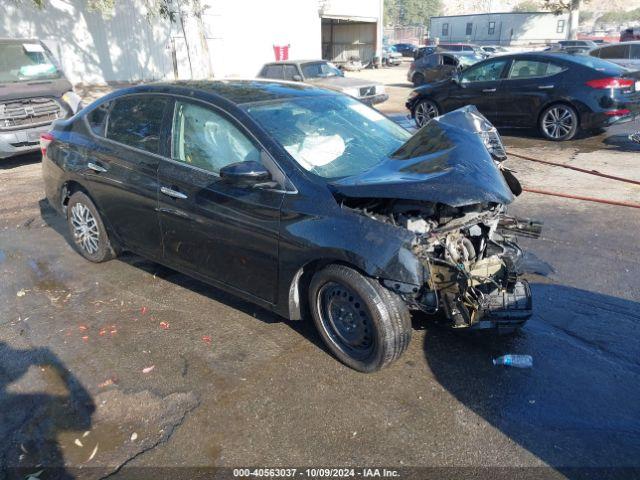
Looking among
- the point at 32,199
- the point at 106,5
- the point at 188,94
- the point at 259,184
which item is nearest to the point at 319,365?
the point at 259,184

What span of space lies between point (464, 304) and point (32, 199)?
674 cm

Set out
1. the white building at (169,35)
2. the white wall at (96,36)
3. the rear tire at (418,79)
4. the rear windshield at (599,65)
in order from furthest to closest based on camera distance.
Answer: the rear tire at (418,79), the white building at (169,35), the white wall at (96,36), the rear windshield at (599,65)

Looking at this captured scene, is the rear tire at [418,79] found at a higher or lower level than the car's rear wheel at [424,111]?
higher

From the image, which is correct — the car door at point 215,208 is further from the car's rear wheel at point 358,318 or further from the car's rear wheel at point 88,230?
the car's rear wheel at point 88,230

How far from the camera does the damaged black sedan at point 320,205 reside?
3.12 metres

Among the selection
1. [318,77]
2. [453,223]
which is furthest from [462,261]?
[318,77]

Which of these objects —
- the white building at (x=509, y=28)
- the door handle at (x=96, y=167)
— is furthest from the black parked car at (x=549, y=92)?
the white building at (x=509, y=28)

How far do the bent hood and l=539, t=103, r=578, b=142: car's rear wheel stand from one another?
6.85 metres

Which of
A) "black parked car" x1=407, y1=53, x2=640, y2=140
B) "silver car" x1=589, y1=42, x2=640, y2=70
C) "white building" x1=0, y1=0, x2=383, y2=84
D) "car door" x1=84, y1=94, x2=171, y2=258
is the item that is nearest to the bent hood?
"car door" x1=84, y1=94, x2=171, y2=258

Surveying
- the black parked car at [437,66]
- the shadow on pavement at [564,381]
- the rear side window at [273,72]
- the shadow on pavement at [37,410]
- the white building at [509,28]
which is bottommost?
the shadow on pavement at [37,410]

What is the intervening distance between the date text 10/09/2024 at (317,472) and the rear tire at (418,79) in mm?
21691

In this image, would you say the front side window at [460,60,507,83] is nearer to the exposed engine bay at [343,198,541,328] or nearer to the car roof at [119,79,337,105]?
the car roof at [119,79,337,105]

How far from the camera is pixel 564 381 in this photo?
3.21 metres

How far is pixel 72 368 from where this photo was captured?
3.52 meters
